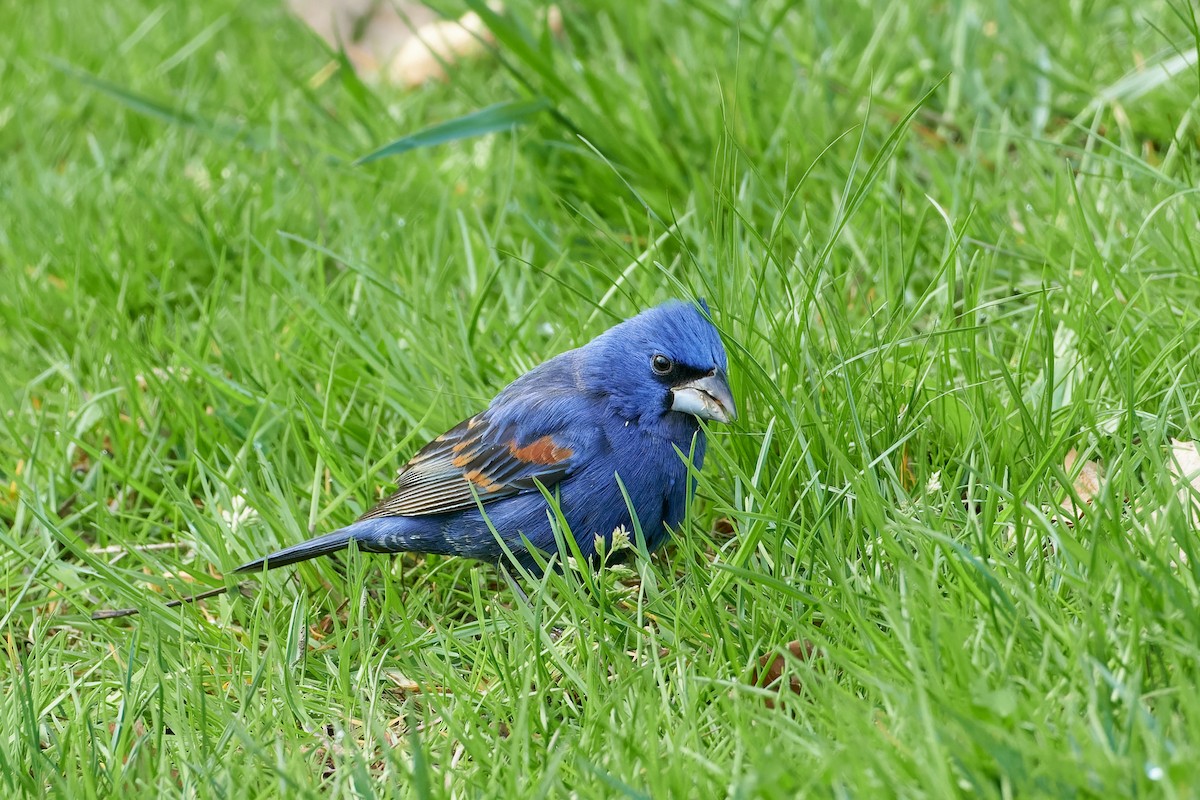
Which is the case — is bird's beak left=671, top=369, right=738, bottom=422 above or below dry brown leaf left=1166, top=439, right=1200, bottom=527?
above

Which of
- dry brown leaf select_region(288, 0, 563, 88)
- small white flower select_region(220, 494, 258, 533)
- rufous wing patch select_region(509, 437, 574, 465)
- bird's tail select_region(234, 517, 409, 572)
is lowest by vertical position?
rufous wing patch select_region(509, 437, 574, 465)

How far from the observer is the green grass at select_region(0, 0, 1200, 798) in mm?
2217

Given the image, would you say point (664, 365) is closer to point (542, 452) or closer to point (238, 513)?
point (542, 452)

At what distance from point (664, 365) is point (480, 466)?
55 cm

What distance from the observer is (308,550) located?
10.2ft

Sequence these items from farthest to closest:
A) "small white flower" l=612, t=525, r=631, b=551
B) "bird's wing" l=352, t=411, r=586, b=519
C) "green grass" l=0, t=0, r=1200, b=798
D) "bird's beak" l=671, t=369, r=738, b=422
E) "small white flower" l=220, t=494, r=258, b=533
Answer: "small white flower" l=220, t=494, r=258, b=533 < "bird's wing" l=352, t=411, r=586, b=519 < "bird's beak" l=671, t=369, r=738, b=422 < "small white flower" l=612, t=525, r=631, b=551 < "green grass" l=0, t=0, r=1200, b=798

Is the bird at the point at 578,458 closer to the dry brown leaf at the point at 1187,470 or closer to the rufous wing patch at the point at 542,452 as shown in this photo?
the rufous wing patch at the point at 542,452

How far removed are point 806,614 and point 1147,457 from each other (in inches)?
31.2

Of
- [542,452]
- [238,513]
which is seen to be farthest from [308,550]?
[542,452]

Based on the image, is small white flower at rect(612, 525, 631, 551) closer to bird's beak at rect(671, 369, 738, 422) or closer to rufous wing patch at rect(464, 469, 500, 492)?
bird's beak at rect(671, 369, 738, 422)

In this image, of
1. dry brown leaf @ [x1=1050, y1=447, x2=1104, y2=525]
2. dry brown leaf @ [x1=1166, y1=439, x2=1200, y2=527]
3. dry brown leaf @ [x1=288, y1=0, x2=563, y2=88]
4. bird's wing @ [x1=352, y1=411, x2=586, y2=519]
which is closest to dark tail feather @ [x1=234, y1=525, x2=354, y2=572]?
bird's wing @ [x1=352, y1=411, x2=586, y2=519]

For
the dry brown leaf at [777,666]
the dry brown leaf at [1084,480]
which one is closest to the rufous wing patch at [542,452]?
the dry brown leaf at [777,666]

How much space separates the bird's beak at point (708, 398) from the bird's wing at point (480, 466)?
29 cm

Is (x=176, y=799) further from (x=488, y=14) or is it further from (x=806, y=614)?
(x=488, y=14)
